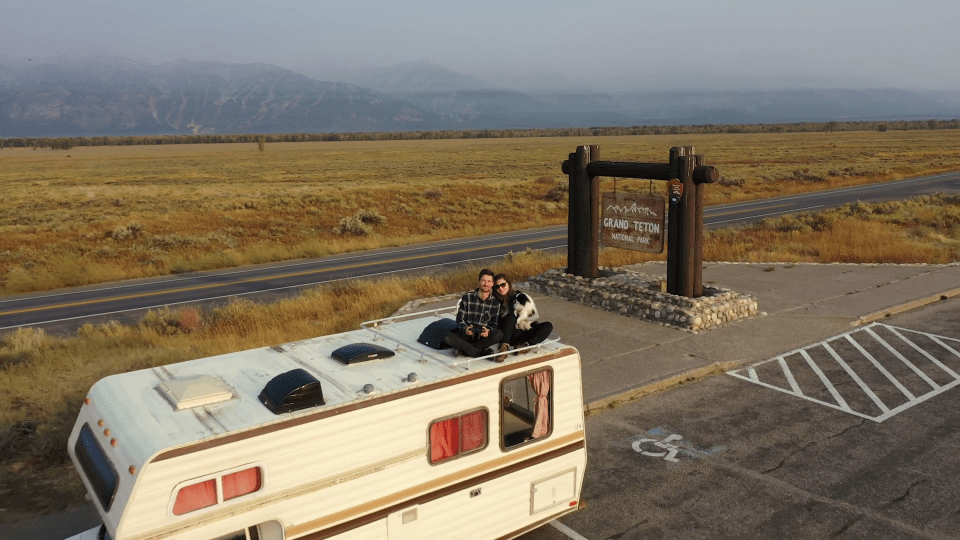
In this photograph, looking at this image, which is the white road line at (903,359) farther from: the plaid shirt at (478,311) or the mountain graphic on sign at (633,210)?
the plaid shirt at (478,311)

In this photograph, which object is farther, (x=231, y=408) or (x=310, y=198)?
(x=310, y=198)

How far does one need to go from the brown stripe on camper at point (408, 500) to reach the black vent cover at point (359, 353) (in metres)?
1.18

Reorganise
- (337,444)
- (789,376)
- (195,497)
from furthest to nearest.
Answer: (789,376) < (337,444) < (195,497)

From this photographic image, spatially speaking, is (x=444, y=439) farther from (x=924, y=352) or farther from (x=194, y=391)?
(x=924, y=352)

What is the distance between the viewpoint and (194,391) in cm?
514

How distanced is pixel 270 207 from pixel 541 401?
38038 millimetres

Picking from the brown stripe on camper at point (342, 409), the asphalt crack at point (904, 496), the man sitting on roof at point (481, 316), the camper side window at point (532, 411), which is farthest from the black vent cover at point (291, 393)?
the asphalt crack at point (904, 496)

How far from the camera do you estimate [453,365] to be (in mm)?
5984

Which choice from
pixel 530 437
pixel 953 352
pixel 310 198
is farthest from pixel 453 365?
pixel 310 198

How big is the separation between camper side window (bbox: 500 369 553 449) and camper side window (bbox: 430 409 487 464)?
41 centimetres

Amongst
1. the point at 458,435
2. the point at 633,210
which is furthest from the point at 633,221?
the point at 458,435

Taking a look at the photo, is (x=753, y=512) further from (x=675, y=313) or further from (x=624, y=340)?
(x=675, y=313)

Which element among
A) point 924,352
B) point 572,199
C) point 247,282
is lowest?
point 247,282

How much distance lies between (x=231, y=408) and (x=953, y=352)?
41.6 ft
